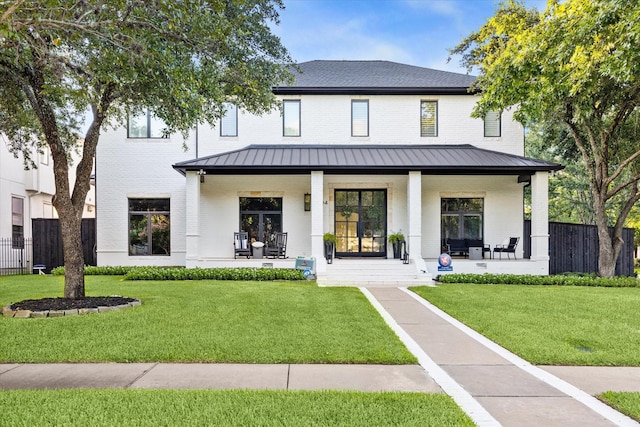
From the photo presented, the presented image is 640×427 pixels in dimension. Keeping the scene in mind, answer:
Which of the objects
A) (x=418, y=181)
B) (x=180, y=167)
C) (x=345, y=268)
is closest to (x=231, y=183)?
(x=180, y=167)

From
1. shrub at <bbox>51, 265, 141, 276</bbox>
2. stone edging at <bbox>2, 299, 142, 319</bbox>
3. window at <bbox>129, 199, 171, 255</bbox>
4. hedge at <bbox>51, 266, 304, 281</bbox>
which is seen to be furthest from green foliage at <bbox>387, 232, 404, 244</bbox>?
stone edging at <bbox>2, 299, 142, 319</bbox>

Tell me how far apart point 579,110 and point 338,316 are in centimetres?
901

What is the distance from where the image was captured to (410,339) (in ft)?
20.1

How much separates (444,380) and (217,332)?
3.35 meters

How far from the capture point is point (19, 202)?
18406 millimetres

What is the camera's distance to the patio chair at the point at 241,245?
14984 mm

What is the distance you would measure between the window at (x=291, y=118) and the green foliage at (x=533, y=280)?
8076 mm

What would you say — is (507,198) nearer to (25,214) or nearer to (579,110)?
(579,110)

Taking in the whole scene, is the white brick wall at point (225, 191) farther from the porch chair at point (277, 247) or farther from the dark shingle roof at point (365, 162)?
the dark shingle roof at point (365, 162)

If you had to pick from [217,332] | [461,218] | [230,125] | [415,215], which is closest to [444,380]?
[217,332]

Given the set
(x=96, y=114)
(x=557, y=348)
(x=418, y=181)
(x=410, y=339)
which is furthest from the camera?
(x=418, y=181)

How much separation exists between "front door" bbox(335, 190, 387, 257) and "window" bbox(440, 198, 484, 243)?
2.42 m

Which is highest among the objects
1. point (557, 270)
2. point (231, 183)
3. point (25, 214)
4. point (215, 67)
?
point (215, 67)

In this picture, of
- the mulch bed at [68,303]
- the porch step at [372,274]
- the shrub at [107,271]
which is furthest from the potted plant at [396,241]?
the shrub at [107,271]
